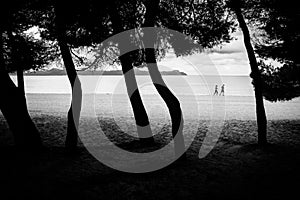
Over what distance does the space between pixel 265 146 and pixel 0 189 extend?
8737mm

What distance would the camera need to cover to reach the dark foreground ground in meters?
5.61

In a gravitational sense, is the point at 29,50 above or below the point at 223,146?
above

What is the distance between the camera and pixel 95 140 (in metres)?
11.1

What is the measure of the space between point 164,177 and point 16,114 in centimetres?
519

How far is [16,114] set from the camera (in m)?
8.08

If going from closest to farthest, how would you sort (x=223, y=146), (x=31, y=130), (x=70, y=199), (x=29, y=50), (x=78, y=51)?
(x=70, y=199)
(x=31, y=130)
(x=223, y=146)
(x=78, y=51)
(x=29, y=50)

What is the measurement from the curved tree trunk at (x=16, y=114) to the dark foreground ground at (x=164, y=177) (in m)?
0.44

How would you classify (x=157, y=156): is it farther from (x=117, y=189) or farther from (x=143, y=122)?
(x=117, y=189)

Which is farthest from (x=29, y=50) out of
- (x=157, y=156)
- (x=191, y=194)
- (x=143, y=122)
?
(x=191, y=194)

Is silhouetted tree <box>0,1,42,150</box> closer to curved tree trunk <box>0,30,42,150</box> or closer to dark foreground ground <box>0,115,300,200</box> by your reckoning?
curved tree trunk <box>0,30,42,150</box>

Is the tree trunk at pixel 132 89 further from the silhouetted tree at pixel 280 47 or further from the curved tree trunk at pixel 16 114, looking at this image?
the silhouetted tree at pixel 280 47

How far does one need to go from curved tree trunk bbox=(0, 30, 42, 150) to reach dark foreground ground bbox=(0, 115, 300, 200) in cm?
44

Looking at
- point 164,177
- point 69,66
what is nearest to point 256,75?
point 164,177

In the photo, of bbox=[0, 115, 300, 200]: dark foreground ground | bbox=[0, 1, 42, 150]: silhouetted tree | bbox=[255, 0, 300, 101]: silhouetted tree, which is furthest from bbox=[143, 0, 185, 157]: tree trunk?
bbox=[255, 0, 300, 101]: silhouetted tree
